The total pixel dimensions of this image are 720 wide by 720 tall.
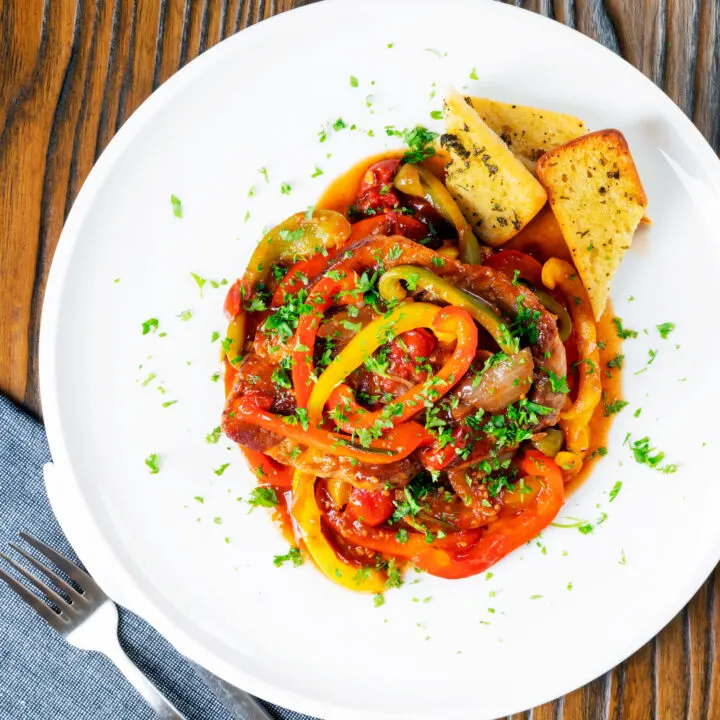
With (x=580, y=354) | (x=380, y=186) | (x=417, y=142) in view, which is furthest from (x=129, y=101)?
(x=580, y=354)

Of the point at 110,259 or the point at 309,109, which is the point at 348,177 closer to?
the point at 309,109

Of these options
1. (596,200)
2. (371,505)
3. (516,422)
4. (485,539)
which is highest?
(596,200)

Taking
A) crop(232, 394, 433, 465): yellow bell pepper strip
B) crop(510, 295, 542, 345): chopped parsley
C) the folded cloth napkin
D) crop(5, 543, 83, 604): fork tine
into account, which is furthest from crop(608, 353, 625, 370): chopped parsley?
crop(5, 543, 83, 604): fork tine

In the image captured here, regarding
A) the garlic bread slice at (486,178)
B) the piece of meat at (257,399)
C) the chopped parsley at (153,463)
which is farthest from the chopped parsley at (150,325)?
the garlic bread slice at (486,178)

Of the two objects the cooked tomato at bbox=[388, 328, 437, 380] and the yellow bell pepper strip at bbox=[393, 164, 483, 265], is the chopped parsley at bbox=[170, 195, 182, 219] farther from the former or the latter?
the cooked tomato at bbox=[388, 328, 437, 380]

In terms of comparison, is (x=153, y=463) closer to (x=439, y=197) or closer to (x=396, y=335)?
(x=396, y=335)

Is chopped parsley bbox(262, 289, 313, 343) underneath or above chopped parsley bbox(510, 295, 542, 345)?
above

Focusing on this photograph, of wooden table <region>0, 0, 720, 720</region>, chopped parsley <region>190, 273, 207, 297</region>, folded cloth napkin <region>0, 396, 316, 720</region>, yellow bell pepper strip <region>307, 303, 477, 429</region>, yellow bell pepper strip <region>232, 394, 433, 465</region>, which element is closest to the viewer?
yellow bell pepper strip <region>307, 303, 477, 429</region>
